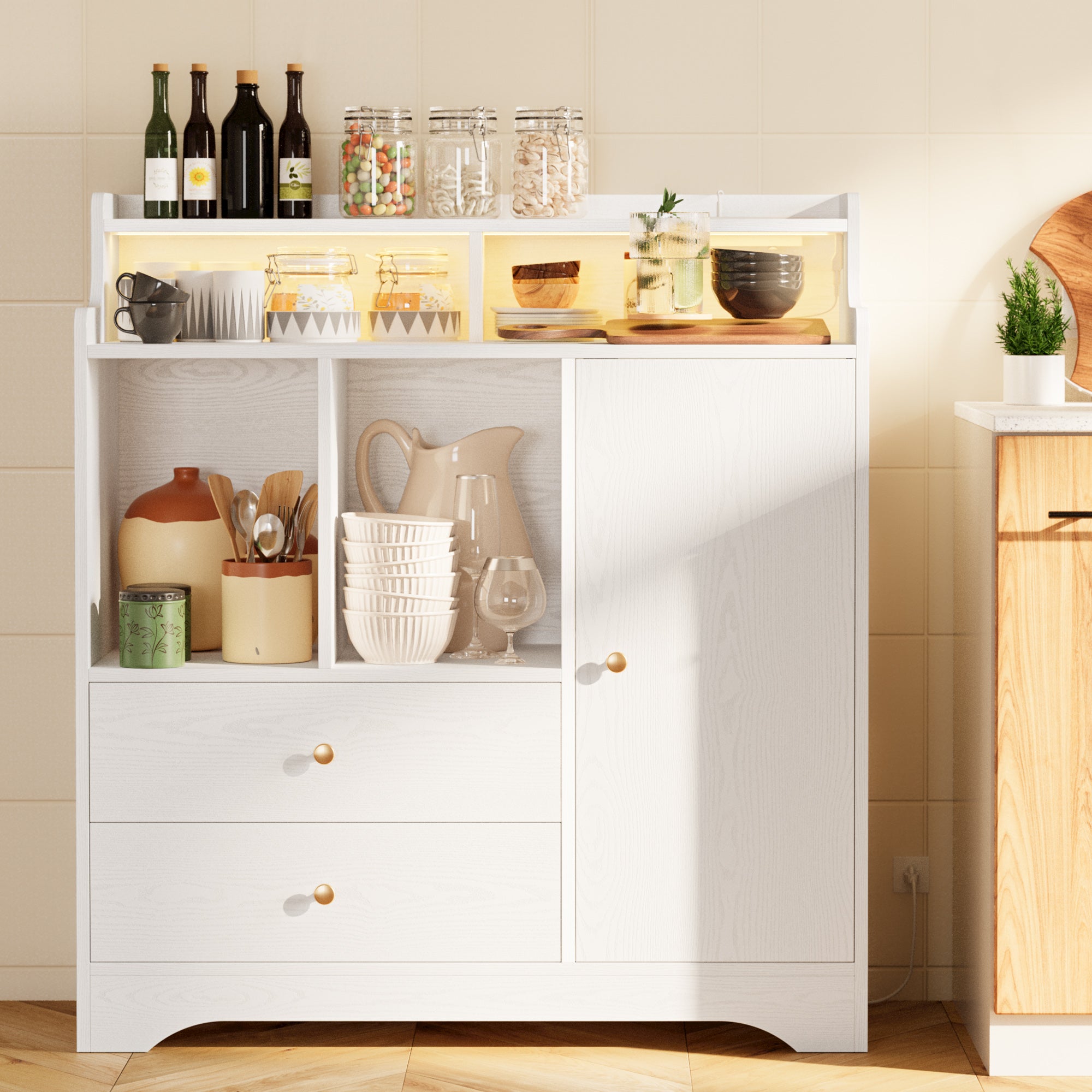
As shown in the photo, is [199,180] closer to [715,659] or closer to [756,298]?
[756,298]

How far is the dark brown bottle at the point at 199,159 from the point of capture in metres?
2.26

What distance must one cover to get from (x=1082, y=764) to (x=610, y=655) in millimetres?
780

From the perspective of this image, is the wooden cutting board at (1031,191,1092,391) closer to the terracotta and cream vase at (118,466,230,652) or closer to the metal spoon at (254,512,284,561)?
the metal spoon at (254,512,284,561)

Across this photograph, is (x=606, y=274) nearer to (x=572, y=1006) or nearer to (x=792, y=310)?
(x=792, y=310)

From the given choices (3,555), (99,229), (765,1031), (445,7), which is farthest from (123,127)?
(765,1031)

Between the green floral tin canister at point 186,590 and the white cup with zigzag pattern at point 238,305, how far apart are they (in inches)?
17.0

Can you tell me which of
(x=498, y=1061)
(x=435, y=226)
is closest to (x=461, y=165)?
(x=435, y=226)

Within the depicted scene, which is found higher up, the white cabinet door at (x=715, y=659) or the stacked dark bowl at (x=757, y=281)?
the stacked dark bowl at (x=757, y=281)

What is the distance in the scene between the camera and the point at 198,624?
2.33 metres

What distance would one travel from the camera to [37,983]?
2553 millimetres

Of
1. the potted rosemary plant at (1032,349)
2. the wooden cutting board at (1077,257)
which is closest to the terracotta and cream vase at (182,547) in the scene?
the potted rosemary plant at (1032,349)

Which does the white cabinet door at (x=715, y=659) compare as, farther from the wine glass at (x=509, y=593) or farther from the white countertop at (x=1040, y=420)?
the white countertop at (x=1040, y=420)

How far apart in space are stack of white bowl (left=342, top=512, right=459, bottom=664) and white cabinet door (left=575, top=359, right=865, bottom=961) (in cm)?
24

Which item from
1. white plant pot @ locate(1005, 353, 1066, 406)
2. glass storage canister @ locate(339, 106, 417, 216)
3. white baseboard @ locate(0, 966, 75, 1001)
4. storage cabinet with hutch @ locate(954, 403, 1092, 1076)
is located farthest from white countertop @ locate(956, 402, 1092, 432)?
white baseboard @ locate(0, 966, 75, 1001)
